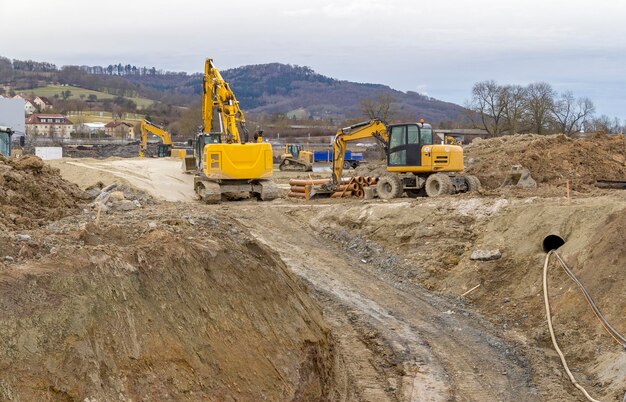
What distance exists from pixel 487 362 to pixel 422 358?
95 cm

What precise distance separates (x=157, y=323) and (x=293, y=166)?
4685 centimetres

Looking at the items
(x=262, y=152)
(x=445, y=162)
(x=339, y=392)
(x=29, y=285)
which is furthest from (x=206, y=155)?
→ (x=29, y=285)

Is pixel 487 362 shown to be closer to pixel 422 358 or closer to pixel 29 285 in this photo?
pixel 422 358

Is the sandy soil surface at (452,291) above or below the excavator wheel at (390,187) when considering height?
below

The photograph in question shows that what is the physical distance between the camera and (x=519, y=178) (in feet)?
87.0

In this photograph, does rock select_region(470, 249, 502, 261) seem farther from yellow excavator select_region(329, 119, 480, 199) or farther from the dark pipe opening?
yellow excavator select_region(329, 119, 480, 199)

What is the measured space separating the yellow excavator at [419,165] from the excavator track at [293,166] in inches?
1118

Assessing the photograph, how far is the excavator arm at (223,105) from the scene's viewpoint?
27.0 meters

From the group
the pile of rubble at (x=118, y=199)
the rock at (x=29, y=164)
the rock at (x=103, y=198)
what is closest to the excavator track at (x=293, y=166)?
the pile of rubble at (x=118, y=199)

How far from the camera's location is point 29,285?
259 inches

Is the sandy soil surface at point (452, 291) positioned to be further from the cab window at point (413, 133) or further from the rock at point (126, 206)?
the cab window at point (413, 133)

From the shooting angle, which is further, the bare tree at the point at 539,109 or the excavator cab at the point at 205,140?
→ the bare tree at the point at 539,109

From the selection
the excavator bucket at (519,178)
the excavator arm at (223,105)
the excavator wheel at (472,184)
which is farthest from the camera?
the excavator arm at (223,105)

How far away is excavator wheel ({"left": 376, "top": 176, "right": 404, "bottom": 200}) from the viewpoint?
2381 cm
